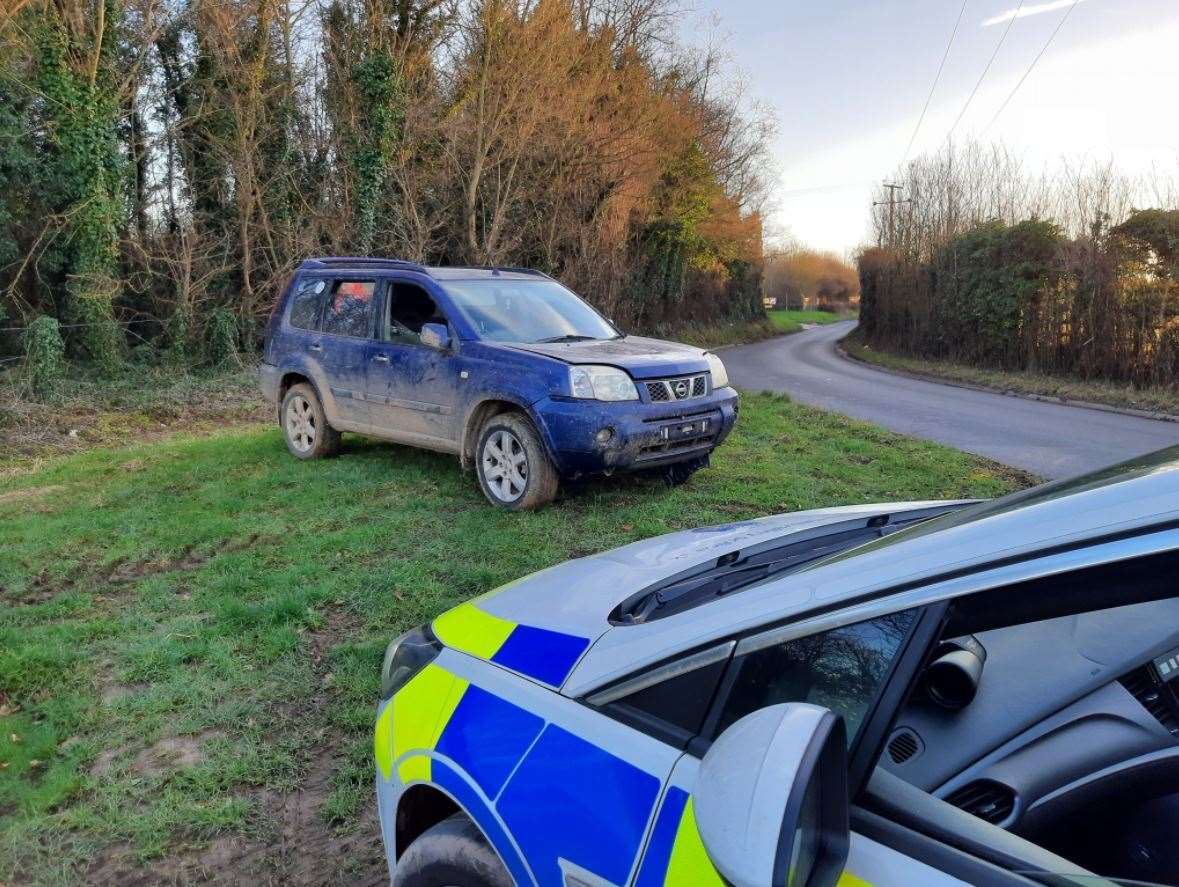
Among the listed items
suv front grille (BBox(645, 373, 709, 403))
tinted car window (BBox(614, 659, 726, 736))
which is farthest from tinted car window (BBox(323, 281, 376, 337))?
tinted car window (BBox(614, 659, 726, 736))

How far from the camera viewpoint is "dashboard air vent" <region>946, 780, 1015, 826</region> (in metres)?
1.60

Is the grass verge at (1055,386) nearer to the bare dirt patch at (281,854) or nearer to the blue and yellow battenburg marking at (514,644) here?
the bare dirt patch at (281,854)

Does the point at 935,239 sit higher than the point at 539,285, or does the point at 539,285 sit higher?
the point at 935,239

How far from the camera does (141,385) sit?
15.5 meters

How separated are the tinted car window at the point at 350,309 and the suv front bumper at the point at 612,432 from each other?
2470 millimetres

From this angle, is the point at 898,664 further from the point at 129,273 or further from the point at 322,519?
the point at 129,273

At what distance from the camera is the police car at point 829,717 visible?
1.23 meters

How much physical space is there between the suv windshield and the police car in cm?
507

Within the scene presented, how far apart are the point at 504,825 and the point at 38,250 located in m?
17.9

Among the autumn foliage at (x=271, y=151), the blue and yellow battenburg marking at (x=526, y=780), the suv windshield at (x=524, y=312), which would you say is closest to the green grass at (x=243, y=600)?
the blue and yellow battenburg marking at (x=526, y=780)

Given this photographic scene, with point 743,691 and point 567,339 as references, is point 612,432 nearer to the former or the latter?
point 567,339

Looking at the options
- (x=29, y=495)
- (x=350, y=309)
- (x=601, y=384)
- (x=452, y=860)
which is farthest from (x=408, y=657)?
(x=29, y=495)

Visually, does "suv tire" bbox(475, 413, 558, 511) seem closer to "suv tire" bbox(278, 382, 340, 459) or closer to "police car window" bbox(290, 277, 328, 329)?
"suv tire" bbox(278, 382, 340, 459)

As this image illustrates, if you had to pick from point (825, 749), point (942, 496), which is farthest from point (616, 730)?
point (942, 496)
